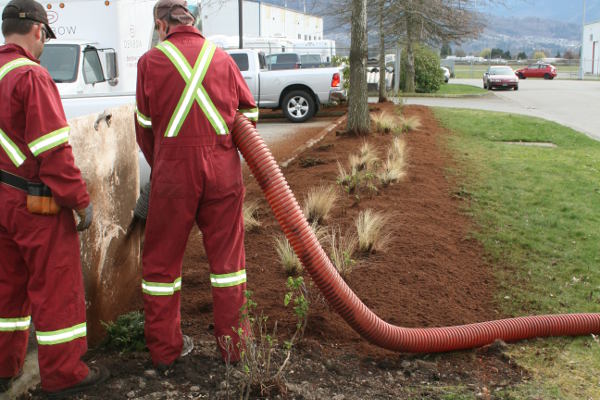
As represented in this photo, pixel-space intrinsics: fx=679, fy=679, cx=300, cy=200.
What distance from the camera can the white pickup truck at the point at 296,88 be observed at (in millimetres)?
18609

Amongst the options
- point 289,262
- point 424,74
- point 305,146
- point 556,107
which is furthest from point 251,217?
point 424,74

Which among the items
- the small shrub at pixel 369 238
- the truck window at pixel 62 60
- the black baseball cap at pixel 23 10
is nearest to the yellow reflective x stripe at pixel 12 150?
the black baseball cap at pixel 23 10

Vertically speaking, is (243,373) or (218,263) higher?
(218,263)

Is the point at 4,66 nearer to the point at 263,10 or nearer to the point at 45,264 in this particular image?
the point at 45,264

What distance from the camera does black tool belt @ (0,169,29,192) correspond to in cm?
327

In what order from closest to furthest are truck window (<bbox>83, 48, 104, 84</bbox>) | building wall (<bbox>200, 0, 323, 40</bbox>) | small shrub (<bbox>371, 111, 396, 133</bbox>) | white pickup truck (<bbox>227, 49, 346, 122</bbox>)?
truck window (<bbox>83, 48, 104, 84</bbox>)
small shrub (<bbox>371, 111, 396, 133</bbox>)
white pickup truck (<bbox>227, 49, 346, 122</bbox>)
building wall (<bbox>200, 0, 323, 40</bbox>)

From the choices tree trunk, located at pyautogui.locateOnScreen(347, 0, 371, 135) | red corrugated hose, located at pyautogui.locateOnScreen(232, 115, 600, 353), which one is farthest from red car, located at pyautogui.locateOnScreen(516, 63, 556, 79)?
red corrugated hose, located at pyautogui.locateOnScreen(232, 115, 600, 353)

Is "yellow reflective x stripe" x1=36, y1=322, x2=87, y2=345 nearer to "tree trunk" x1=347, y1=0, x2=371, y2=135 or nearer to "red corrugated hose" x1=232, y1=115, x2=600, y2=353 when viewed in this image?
"red corrugated hose" x1=232, y1=115, x2=600, y2=353

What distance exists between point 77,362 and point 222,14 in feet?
143

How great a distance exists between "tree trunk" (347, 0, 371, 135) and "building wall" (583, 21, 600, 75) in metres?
65.6

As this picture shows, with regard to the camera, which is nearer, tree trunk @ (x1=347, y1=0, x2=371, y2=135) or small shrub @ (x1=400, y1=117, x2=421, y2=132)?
tree trunk @ (x1=347, y1=0, x2=371, y2=135)

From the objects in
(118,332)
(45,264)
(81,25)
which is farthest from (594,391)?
(81,25)

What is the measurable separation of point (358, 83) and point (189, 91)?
9.40 metres

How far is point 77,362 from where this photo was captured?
3.42 meters
